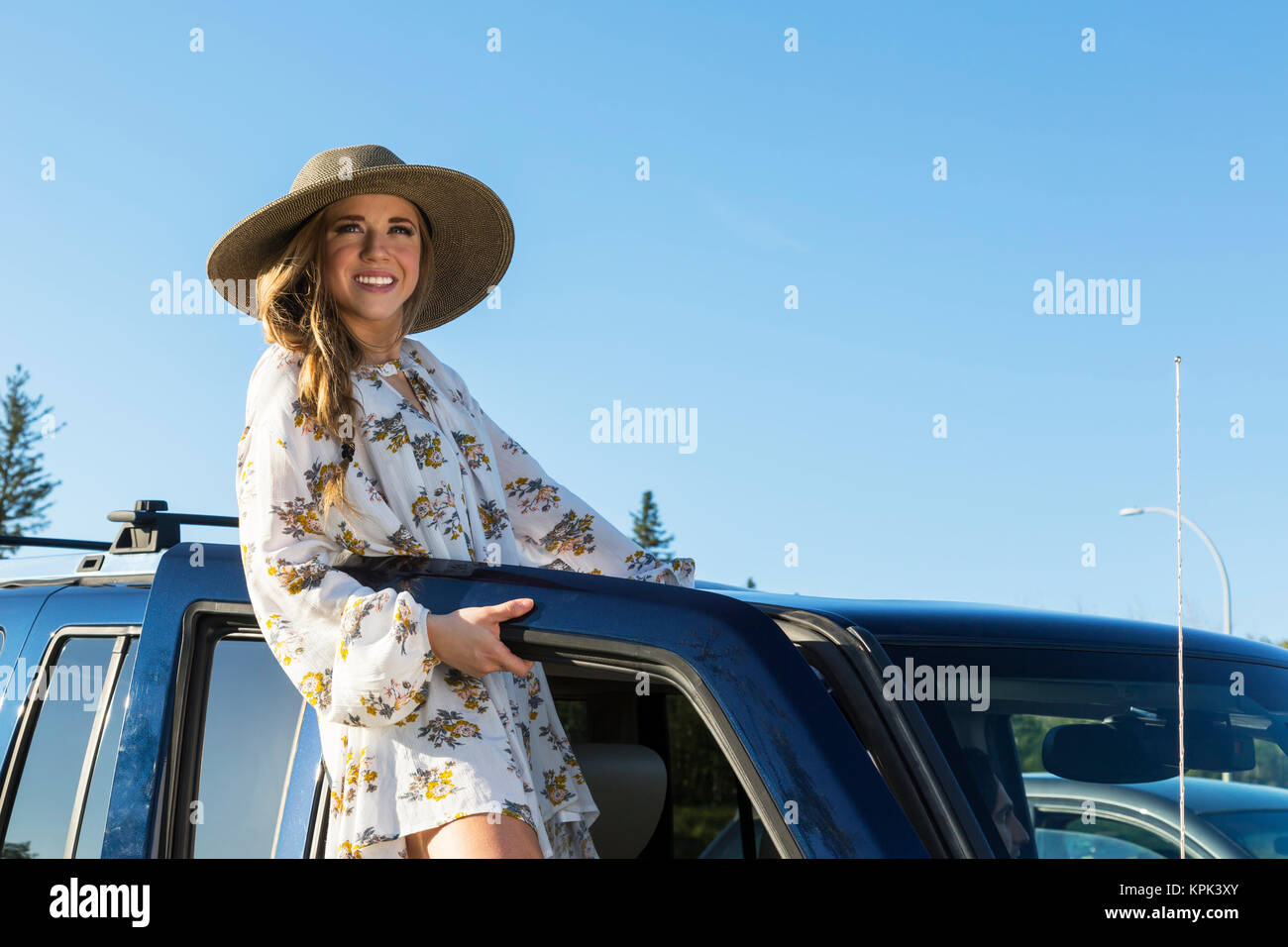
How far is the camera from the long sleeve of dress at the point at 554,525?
2.46m

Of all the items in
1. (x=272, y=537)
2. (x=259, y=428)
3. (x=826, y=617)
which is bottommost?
(x=826, y=617)

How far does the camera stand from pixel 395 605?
1823 millimetres

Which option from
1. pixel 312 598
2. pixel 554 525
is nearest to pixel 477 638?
pixel 312 598

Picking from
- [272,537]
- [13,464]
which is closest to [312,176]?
[272,537]

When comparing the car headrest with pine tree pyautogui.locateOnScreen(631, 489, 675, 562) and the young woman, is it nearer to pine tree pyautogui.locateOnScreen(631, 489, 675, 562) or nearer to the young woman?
the young woman

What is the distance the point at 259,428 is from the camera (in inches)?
83.1

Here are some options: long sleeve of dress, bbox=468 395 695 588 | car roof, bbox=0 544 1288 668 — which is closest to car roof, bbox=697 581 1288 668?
car roof, bbox=0 544 1288 668

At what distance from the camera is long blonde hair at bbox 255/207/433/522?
212cm

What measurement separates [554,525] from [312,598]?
675 millimetres

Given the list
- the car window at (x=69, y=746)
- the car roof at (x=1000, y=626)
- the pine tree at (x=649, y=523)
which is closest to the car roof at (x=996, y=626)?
the car roof at (x=1000, y=626)

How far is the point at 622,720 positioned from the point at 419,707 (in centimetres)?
127

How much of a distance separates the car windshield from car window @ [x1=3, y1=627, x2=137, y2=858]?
1601 millimetres

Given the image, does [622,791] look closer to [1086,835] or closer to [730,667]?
[1086,835]
